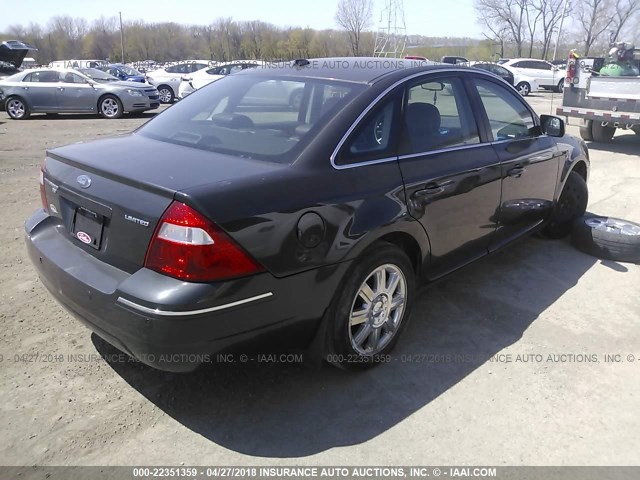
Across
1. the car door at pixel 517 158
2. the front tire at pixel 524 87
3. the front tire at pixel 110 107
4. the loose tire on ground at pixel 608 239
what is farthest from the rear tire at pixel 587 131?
the front tire at pixel 524 87

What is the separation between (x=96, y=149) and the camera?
2.91m

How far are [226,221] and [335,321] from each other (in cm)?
84

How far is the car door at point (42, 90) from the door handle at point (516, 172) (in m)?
14.0

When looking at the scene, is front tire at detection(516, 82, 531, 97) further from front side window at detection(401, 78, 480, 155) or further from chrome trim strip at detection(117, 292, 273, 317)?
chrome trim strip at detection(117, 292, 273, 317)

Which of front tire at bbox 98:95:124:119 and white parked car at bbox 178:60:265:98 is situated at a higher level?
white parked car at bbox 178:60:265:98

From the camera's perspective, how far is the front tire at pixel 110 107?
14.7 metres

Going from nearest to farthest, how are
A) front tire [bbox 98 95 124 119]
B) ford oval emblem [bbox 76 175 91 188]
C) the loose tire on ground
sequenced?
ford oval emblem [bbox 76 175 91 188] → the loose tire on ground → front tire [bbox 98 95 124 119]

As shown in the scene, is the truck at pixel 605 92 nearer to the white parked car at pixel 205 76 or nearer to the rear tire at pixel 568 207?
the rear tire at pixel 568 207

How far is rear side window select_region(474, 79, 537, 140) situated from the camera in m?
3.87

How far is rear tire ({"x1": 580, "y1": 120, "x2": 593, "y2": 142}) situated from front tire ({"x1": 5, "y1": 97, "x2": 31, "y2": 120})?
46.1ft

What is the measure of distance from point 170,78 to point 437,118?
58.0ft

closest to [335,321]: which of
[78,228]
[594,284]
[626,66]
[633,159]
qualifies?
[78,228]

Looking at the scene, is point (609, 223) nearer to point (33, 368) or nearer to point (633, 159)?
point (33, 368)

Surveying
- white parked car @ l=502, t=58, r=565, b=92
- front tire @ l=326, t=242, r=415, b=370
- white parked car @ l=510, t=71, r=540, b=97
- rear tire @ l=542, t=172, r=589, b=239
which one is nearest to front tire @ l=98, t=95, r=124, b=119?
rear tire @ l=542, t=172, r=589, b=239
